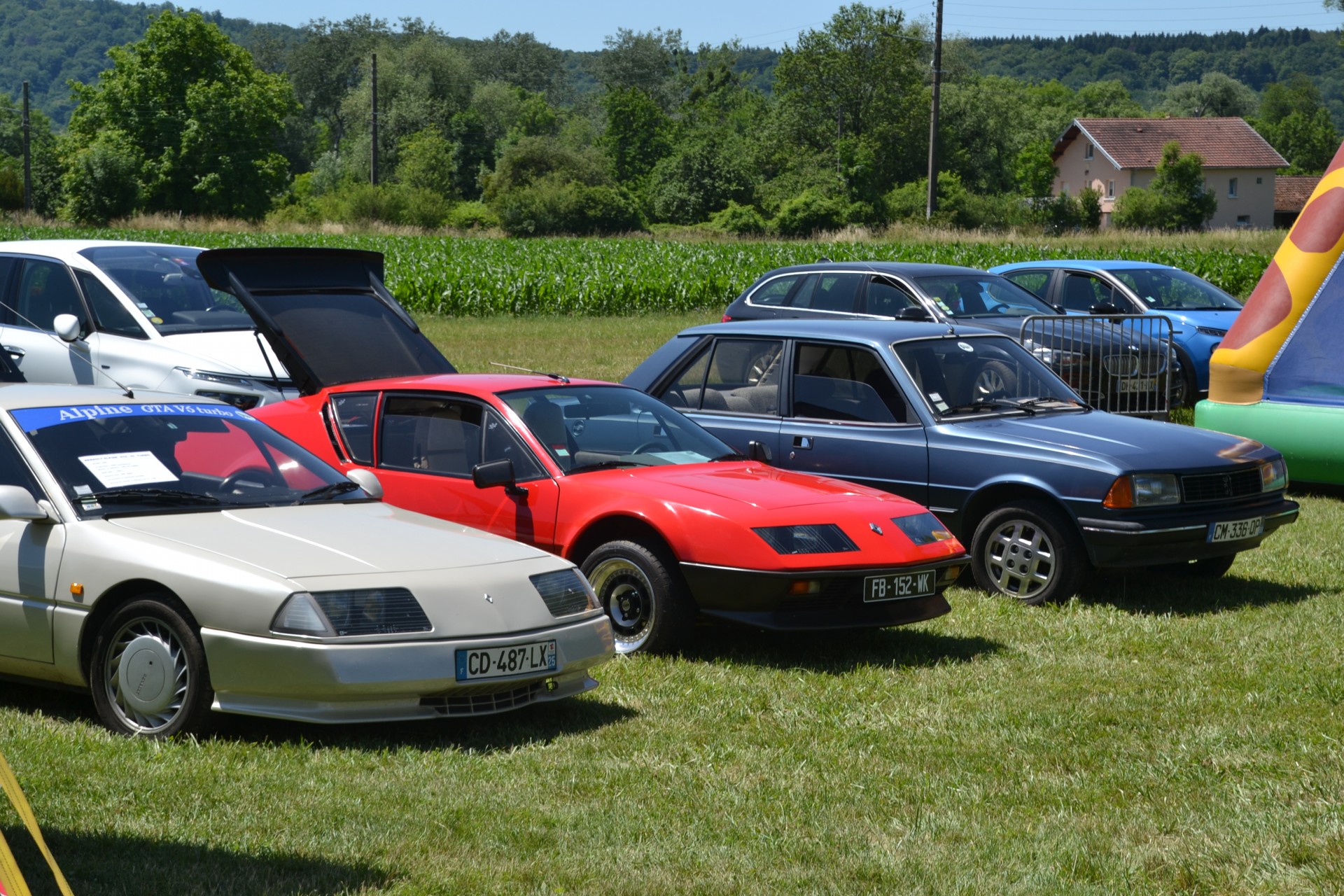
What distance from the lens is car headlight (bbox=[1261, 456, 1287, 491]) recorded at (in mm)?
8992

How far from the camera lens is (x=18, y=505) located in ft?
18.6

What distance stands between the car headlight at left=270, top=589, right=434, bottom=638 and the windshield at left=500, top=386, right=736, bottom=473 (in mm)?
2199

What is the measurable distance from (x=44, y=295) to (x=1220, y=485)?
9163 mm

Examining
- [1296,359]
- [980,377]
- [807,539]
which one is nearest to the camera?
[807,539]

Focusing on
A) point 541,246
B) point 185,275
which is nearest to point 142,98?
point 541,246

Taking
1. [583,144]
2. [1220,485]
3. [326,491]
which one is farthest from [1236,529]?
[583,144]

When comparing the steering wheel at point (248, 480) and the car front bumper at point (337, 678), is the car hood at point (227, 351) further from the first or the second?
the car front bumper at point (337, 678)

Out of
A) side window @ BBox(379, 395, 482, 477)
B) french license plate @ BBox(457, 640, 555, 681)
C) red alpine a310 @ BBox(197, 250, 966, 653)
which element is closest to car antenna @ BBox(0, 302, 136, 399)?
red alpine a310 @ BBox(197, 250, 966, 653)

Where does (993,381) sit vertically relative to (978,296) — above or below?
below

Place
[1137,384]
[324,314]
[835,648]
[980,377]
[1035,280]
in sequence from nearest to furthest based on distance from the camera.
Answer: [835,648] < [980,377] < [324,314] < [1137,384] < [1035,280]

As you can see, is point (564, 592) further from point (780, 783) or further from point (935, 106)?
point (935, 106)

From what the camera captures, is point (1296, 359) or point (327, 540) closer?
point (327, 540)

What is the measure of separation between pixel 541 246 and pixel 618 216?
36.3 meters

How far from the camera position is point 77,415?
6336 millimetres
